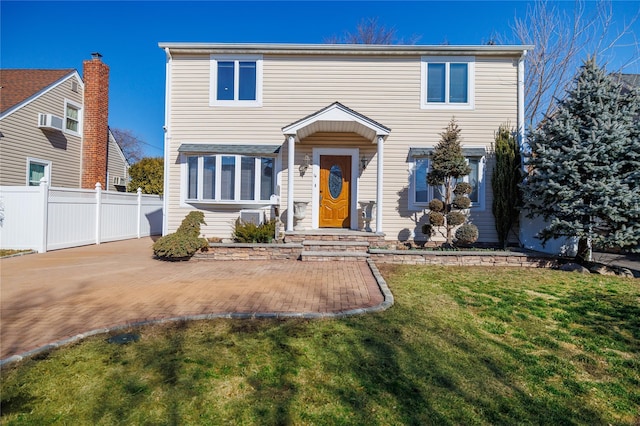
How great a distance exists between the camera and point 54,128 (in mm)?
14180

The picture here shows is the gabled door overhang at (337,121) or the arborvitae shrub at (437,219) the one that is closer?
the arborvitae shrub at (437,219)

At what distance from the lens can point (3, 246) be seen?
382 inches

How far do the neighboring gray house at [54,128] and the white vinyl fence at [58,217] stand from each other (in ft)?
13.0

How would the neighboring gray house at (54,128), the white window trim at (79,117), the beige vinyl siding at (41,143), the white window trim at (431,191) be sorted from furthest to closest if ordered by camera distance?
the white window trim at (79,117)
the neighboring gray house at (54,128)
the beige vinyl siding at (41,143)
the white window trim at (431,191)

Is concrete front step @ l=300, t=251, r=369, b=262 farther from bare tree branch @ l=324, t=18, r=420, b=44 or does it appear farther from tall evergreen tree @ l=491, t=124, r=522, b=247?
bare tree branch @ l=324, t=18, r=420, b=44

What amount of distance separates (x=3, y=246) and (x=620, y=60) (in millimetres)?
22916

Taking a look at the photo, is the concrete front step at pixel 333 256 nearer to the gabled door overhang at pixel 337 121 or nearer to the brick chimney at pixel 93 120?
the gabled door overhang at pixel 337 121

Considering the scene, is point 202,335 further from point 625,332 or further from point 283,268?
point 625,332

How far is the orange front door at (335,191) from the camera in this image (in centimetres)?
1094

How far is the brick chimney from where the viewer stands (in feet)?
52.1

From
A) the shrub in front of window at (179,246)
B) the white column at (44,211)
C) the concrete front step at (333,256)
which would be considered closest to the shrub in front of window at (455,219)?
the concrete front step at (333,256)

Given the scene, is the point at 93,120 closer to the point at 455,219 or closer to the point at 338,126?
the point at 338,126

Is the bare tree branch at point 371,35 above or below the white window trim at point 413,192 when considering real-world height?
above

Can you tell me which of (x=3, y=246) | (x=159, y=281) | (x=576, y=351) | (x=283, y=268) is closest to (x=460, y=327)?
(x=576, y=351)
